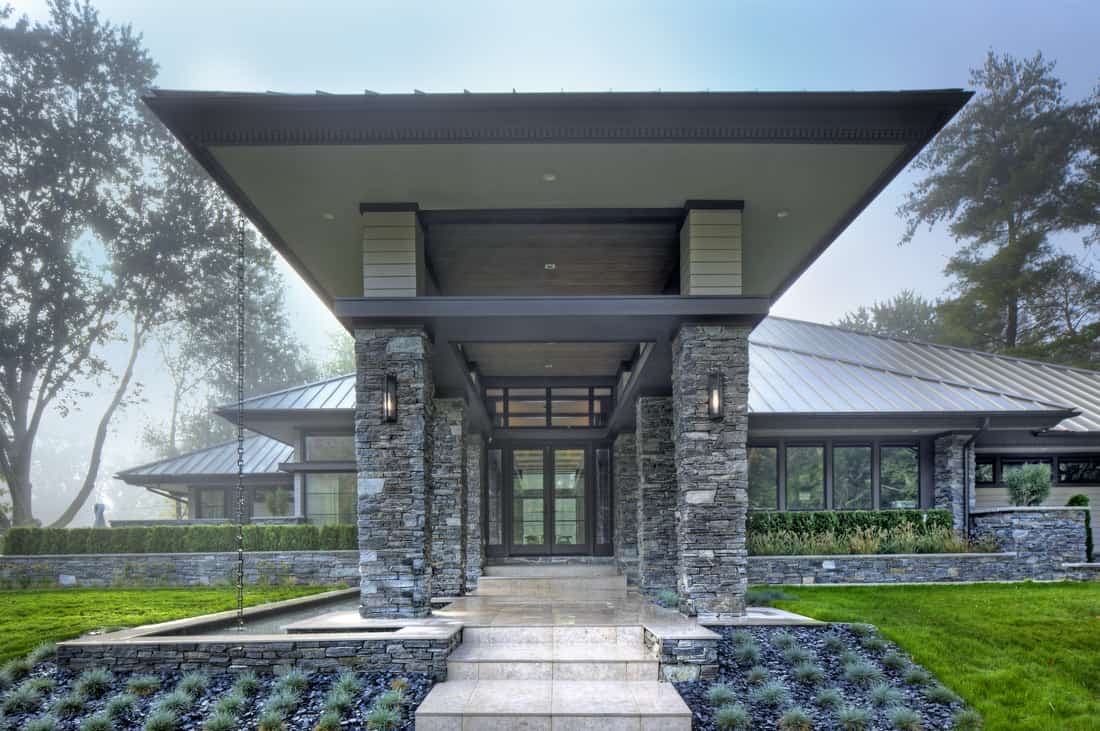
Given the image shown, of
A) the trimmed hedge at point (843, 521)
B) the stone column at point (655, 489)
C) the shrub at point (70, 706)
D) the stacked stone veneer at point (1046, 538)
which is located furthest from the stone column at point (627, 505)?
the shrub at point (70, 706)

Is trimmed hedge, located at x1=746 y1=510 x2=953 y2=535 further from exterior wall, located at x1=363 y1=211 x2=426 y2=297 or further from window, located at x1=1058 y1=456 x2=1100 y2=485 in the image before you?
exterior wall, located at x1=363 y1=211 x2=426 y2=297

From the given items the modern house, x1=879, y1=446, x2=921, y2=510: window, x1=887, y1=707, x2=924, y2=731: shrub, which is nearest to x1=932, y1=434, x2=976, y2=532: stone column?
x1=879, y1=446, x2=921, y2=510: window

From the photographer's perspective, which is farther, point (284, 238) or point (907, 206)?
point (907, 206)

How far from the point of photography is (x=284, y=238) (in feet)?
26.7

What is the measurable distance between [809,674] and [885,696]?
55 cm

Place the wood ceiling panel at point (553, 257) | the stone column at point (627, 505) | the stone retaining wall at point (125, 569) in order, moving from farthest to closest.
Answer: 1. the stone retaining wall at point (125, 569)
2. the stone column at point (627, 505)
3. the wood ceiling panel at point (553, 257)

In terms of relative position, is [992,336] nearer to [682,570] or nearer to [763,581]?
[763,581]

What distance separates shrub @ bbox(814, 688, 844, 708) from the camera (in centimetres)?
538

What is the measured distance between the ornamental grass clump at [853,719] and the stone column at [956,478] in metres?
10.1

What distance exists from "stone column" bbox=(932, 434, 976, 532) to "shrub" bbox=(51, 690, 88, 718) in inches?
541

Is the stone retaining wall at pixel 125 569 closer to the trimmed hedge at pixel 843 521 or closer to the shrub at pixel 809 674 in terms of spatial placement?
the trimmed hedge at pixel 843 521

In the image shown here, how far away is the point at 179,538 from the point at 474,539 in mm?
6655

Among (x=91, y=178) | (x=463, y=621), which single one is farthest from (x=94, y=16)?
(x=463, y=621)

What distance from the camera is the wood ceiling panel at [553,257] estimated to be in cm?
797
